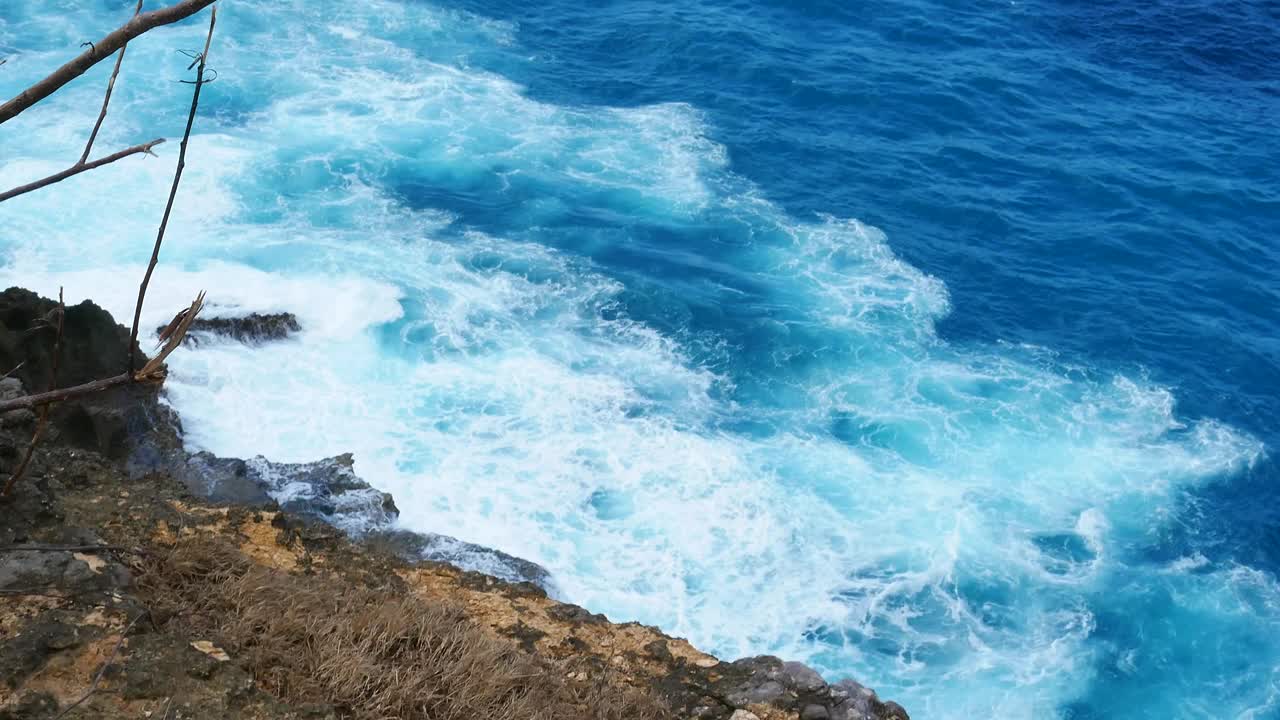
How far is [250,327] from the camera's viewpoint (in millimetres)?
17219

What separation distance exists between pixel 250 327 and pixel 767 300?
363 inches

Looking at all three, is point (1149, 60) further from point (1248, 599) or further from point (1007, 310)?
point (1248, 599)

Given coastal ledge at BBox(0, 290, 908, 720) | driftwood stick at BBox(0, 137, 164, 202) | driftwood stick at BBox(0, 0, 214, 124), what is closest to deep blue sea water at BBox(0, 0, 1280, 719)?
coastal ledge at BBox(0, 290, 908, 720)

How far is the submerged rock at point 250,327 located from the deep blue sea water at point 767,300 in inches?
11.4

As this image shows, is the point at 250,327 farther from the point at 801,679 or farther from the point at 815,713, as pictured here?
the point at 815,713

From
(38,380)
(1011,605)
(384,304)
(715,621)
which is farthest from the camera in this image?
(384,304)

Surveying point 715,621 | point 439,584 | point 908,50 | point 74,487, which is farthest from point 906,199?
point 74,487

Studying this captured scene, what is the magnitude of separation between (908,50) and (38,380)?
25.1 metres

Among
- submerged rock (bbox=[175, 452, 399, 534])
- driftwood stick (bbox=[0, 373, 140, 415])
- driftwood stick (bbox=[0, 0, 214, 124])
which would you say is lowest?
submerged rock (bbox=[175, 452, 399, 534])

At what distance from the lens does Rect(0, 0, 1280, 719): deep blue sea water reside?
49.7ft

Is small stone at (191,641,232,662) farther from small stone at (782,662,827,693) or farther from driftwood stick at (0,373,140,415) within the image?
small stone at (782,662,827,693)

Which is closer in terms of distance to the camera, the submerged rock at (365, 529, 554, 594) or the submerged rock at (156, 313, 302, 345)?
the submerged rock at (365, 529, 554, 594)

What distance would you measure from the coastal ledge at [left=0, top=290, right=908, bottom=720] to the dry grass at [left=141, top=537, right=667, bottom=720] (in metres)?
0.02

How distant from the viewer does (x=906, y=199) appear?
966 inches
